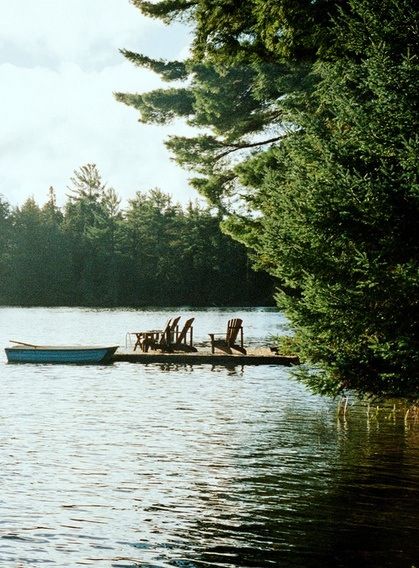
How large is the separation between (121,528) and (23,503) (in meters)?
2.01

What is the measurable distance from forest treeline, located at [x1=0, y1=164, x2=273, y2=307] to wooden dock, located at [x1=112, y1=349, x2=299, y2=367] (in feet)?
232

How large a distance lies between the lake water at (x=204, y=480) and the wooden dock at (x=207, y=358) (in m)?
6.37

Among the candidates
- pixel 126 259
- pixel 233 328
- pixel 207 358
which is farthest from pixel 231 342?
pixel 126 259

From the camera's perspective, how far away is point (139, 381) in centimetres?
2931

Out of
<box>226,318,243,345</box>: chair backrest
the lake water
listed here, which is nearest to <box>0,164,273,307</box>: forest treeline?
<box>226,318,243,345</box>: chair backrest

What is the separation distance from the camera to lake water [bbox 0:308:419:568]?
35.3ft

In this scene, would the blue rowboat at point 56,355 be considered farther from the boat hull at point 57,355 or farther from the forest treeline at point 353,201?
the forest treeline at point 353,201

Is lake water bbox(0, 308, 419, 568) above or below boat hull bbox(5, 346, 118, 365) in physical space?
below

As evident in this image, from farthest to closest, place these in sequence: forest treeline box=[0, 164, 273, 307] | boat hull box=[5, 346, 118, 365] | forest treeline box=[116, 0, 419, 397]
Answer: forest treeline box=[0, 164, 273, 307], boat hull box=[5, 346, 118, 365], forest treeline box=[116, 0, 419, 397]

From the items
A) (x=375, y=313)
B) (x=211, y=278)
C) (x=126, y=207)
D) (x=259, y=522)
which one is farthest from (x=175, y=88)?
(x=126, y=207)

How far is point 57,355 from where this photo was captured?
3534 centimetres

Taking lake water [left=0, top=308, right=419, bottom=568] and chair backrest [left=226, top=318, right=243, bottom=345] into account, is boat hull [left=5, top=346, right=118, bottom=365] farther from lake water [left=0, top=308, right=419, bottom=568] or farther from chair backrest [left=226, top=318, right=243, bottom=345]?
lake water [left=0, top=308, right=419, bottom=568]

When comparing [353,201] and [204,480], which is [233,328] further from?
[353,201]

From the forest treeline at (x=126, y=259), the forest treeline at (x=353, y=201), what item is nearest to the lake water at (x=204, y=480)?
the forest treeline at (x=353, y=201)
